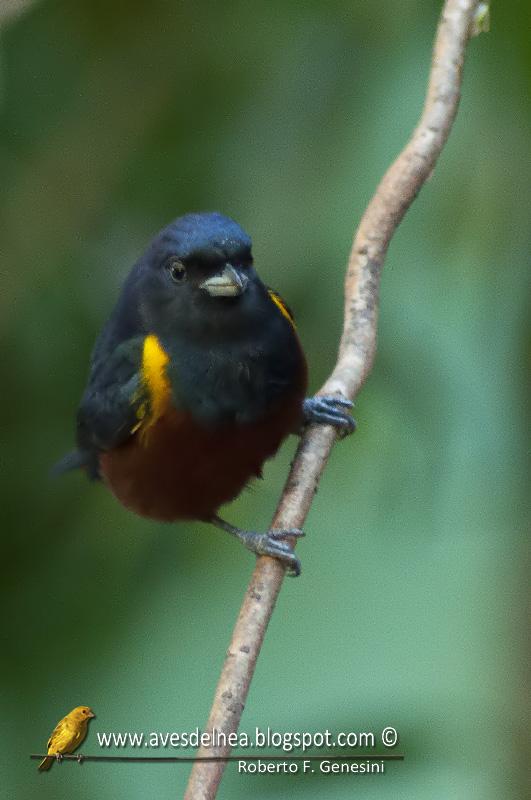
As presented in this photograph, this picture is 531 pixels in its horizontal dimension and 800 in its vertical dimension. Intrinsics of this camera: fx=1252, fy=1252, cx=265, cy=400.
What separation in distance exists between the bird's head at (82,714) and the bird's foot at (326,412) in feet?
2.81

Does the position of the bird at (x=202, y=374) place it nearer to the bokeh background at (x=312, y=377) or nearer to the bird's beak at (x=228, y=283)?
the bird's beak at (x=228, y=283)

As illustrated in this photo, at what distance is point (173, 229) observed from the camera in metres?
2.88

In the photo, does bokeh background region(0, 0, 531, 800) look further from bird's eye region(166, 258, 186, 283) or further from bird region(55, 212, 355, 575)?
bird's eye region(166, 258, 186, 283)

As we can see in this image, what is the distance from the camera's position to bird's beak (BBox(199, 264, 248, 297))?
280 centimetres

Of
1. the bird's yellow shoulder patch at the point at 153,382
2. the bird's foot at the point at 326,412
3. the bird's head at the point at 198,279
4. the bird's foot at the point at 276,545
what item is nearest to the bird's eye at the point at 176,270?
the bird's head at the point at 198,279

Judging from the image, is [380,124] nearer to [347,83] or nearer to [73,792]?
[347,83]

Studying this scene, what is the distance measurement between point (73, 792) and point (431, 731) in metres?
0.88

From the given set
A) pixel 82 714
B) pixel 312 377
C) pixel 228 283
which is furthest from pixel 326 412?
pixel 82 714

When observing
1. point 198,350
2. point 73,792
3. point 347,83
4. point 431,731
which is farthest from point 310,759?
point 347,83

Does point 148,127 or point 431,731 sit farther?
point 148,127

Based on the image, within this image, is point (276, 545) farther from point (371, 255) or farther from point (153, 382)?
point (371, 255)

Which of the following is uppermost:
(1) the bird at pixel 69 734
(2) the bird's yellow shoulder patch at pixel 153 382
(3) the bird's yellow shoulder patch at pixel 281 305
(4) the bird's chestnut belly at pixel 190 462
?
(3) the bird's yellow shoulder patch at pixel 281 305

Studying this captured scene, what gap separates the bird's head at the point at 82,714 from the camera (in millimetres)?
2902

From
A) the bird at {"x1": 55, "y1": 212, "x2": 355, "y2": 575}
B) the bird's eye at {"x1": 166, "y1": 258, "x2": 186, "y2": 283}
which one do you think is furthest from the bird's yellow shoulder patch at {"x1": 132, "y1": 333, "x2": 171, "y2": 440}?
the bird's eye at {"x1": 166, "y1": 258, "x2": 186, "y2": 283}
